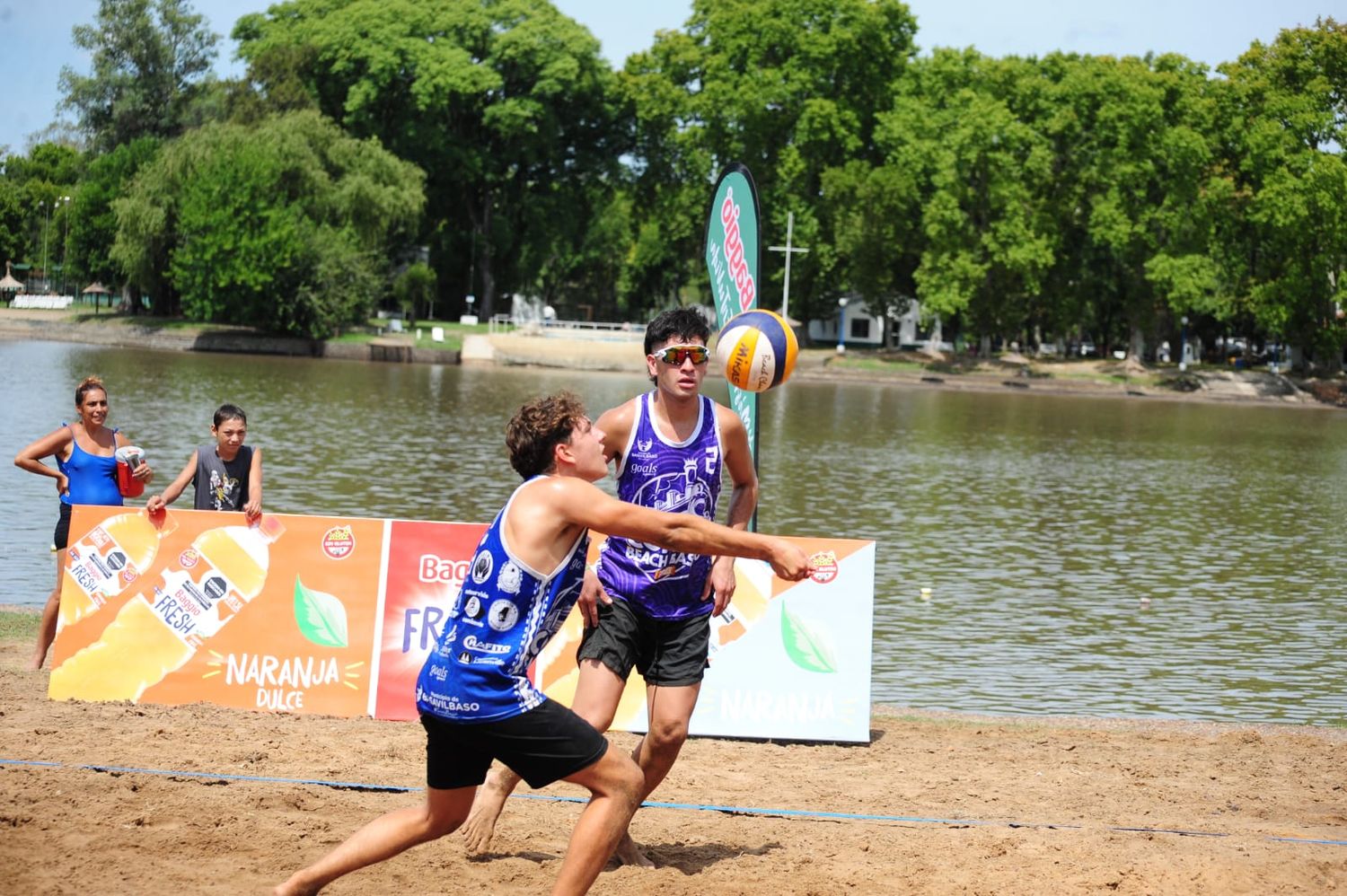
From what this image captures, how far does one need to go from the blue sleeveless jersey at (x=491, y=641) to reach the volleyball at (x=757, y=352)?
3609 millimetres

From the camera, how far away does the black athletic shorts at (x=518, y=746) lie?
513cm

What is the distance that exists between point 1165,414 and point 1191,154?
19.8 meters

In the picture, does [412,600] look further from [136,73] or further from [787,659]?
[136,73]

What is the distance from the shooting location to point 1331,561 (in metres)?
21.0

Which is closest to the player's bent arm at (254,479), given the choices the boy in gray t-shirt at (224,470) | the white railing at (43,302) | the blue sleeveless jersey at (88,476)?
the boy in gray t-shirt at (224,470)

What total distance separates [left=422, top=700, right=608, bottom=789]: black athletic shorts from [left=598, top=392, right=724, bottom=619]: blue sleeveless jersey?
130cm

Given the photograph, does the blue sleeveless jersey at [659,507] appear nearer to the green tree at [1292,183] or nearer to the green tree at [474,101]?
the green tree at [1292,183]

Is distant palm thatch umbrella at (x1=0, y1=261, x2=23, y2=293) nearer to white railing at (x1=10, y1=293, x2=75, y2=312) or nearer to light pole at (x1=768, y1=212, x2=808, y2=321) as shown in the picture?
white railing at (x1=10, y1=293, x2=75, y2=312)

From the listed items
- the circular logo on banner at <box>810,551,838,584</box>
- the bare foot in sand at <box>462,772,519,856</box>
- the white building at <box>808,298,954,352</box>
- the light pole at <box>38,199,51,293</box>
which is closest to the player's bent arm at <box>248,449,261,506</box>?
the circular logo on banner at <box>810,551,838,584</box>

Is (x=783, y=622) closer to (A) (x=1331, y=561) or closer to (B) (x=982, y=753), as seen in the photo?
(B) (x=982, y=753)

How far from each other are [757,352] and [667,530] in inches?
141

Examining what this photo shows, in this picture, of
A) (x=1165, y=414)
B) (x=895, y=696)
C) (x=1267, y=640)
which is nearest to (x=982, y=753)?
(x=895, y=696)

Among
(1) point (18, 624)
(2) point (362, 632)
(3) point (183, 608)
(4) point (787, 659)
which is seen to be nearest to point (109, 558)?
(3) point (183, 608)

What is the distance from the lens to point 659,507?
21.6 ft
